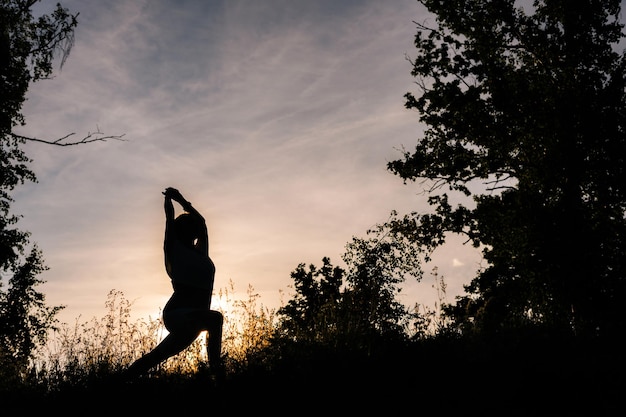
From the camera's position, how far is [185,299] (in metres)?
4.63

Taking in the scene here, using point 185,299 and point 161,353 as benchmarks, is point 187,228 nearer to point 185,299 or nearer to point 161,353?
point 185,299

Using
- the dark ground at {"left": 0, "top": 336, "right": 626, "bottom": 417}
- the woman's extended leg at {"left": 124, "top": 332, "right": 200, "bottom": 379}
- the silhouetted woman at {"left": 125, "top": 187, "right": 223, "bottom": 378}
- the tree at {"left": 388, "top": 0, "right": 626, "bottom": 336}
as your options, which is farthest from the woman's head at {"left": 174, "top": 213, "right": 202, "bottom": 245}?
the tree at {"left": 388, "top": 0, "right": 626, "bottom": 336}

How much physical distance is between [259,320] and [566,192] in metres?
11.1

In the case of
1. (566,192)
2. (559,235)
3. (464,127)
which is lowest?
(559,235)

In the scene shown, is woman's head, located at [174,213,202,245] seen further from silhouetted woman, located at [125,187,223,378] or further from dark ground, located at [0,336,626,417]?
dark ground, located at [0,336,626,417]

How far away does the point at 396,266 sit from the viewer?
90.3ft

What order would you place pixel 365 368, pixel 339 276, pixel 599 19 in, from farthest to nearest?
pixel 339 276
pixel 599 19
pixel 365 368

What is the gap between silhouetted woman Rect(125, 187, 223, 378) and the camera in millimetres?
4473

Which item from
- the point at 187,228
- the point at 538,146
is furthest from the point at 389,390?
the point at 538,146

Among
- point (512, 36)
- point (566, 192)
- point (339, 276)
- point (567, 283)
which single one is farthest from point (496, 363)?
point (339, 276)

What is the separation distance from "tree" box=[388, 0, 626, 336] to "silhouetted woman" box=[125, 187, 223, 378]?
9.78 meters

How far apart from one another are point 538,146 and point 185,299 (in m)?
12.9

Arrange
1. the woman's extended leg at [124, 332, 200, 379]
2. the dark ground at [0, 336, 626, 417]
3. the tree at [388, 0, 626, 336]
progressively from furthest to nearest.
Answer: the tree at [388, 0, 626, 336], the woman's extended leg at [124, 332, 200, 379], the dark ground at [0, 336, 626, 417]

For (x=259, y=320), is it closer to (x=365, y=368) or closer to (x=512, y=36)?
(x=365, y=368)
